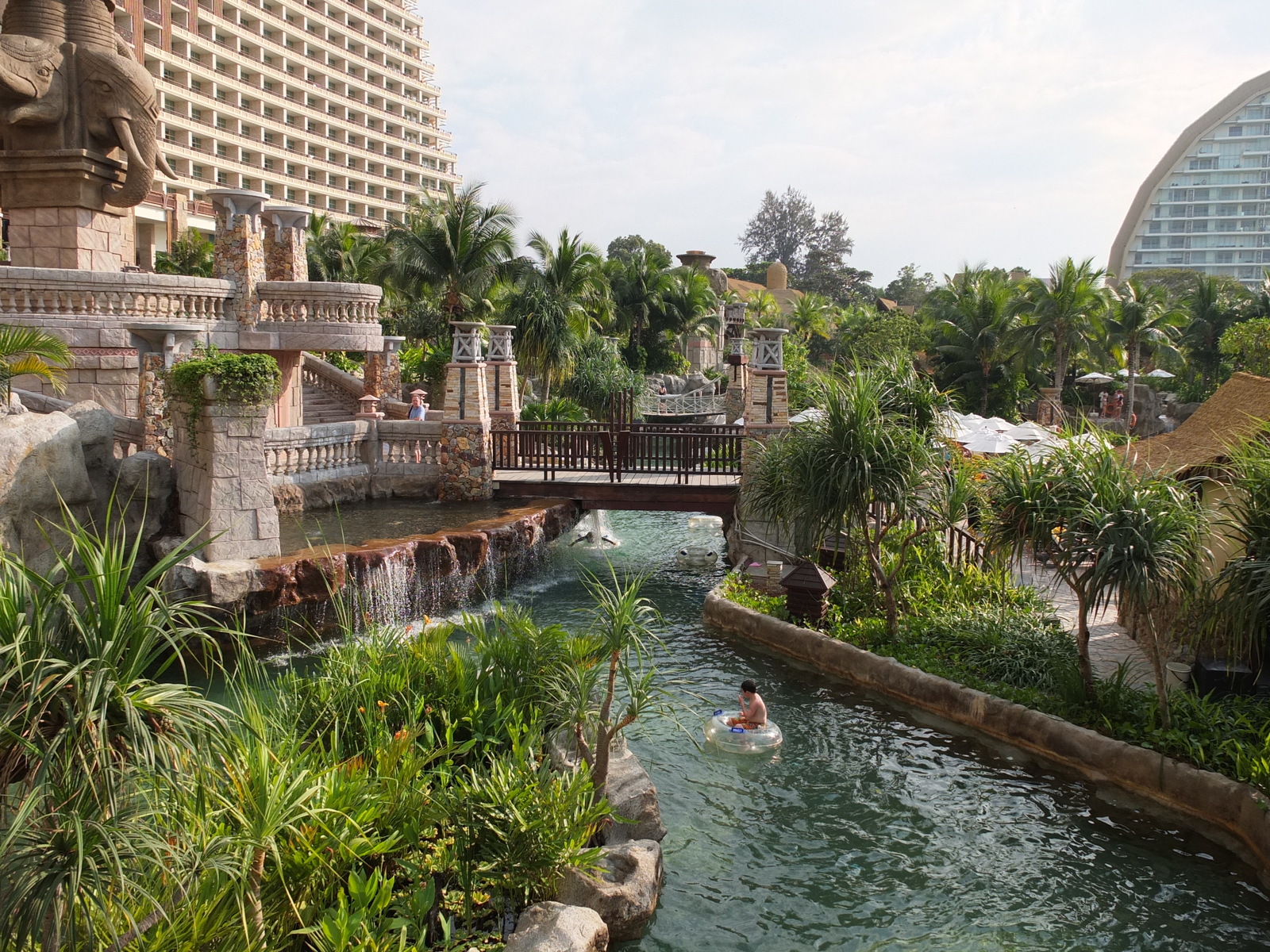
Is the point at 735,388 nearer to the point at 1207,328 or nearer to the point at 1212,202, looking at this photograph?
the point at 1207,328

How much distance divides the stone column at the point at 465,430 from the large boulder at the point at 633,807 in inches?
469

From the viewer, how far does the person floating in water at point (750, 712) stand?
10.1 m

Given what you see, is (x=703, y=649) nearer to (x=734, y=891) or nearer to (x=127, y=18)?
(x=734, y=891)

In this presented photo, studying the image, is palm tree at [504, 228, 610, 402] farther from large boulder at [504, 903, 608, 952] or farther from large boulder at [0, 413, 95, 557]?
large boulder at [504, 903, 608, 952]

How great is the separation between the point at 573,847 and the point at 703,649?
690 centimetres

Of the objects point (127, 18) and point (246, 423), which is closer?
A: point (246, 423)

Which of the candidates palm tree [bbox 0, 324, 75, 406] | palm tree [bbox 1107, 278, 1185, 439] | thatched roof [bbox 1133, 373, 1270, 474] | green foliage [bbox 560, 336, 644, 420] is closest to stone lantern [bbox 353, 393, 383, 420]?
palm tree [bbox 0, 324, 75, 406]

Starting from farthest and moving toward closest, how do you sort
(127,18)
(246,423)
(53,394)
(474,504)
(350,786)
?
(127,18) < (474,504) < (53,394) < (246,423) < (350,786)

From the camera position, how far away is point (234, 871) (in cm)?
475

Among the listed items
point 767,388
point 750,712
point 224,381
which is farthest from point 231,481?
point 767,388

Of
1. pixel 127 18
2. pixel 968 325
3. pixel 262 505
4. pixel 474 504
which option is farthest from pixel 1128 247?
pixel 262 505

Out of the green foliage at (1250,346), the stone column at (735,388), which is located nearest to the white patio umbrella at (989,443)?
the stone column at (735,388)

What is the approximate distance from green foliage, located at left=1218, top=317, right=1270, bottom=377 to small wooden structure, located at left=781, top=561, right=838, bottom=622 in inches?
981

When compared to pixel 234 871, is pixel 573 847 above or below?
below
